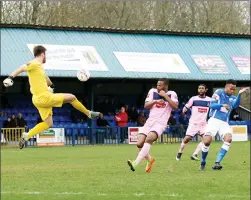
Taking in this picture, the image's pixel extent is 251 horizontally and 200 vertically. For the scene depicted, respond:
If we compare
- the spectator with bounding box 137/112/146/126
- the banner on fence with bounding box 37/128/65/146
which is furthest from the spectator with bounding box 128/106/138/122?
the banner on fence with bounding box 37/128/65/146

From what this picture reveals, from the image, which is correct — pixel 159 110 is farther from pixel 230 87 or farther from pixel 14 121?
pixel 14 121

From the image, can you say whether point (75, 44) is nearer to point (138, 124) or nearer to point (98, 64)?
point (98, 64)

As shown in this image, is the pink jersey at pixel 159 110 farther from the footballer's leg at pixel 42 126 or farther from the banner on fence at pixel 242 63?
the banner on fence at pixel 242 63

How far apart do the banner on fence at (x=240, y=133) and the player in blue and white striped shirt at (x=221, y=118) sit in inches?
850

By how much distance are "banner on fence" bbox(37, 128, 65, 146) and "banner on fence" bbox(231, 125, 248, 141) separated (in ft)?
31.3

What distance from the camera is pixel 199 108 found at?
2280 centimetres

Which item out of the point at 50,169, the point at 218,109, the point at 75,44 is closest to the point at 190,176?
the point at 218,109

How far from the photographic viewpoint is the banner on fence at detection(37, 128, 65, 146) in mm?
34247

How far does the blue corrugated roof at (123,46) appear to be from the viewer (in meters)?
36.8

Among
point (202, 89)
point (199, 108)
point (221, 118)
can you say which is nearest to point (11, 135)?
point (199, 108)

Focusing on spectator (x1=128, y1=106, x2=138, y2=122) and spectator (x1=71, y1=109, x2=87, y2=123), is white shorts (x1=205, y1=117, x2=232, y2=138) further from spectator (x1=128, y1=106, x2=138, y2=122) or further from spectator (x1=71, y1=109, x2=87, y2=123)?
spectator (x1=128, y1=106, x2=138, y2=122)

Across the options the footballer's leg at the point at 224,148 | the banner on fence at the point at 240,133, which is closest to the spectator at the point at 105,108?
the banner on fence at the point at 240,133

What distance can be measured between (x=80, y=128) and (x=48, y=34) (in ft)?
18.9

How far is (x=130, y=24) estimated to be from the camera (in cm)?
5959
